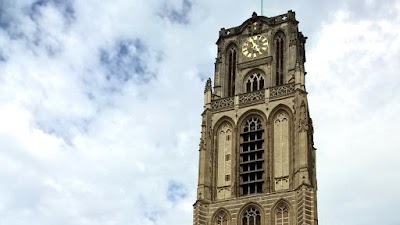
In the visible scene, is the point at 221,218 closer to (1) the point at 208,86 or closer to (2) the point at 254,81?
(1) the point at 208,86

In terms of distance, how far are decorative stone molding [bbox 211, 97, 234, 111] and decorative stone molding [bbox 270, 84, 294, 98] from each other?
4.78 m

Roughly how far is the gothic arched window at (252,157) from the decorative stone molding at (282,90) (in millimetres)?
3331

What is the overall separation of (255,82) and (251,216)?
56.5 feet

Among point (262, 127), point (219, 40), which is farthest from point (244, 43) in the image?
point (262, 127)

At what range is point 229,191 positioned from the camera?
74.1 metres

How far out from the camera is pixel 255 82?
81688 mm

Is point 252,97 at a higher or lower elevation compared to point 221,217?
higher

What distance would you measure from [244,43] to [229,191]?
19317mm

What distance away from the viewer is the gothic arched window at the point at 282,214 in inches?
2736

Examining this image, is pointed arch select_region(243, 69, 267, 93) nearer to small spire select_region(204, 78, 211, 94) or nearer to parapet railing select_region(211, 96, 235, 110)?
parapet railing select_region(211, 96, 235, 110)

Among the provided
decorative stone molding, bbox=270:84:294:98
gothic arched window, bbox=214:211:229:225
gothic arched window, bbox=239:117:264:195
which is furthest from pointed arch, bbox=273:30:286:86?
gothic arched window, bbox=214:211:229:225

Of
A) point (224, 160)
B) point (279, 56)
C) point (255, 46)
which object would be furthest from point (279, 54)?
point (224, 160)

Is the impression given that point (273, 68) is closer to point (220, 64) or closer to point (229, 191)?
point (220, 64)

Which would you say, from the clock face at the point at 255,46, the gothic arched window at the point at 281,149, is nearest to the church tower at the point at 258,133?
the clock face at the point at 255,46
